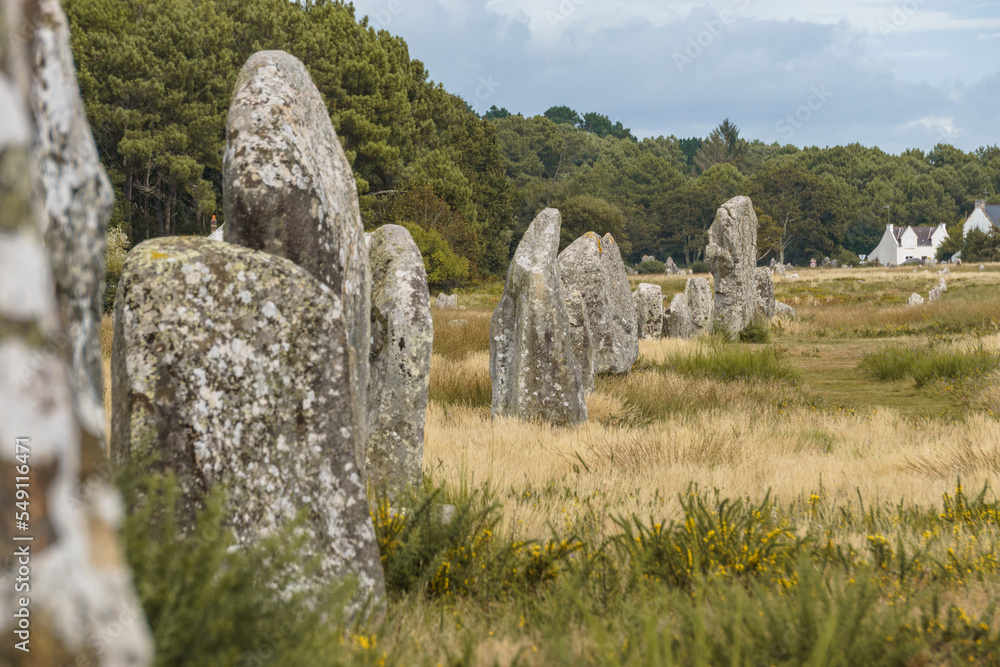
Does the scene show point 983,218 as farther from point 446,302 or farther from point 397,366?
point 397,366

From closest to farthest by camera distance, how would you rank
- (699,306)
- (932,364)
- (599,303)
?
(932,364)
(599,303)
(699,306)

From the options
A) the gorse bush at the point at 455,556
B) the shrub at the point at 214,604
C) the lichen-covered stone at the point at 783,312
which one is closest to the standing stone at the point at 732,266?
the lichen-covered stone at the point at 783,312

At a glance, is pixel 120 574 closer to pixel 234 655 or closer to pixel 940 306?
pixel 234 655

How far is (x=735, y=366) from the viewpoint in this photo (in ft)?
40.3

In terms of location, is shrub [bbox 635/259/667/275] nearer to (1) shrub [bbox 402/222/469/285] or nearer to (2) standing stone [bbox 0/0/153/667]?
(1) shrub [bbox 402/222/469/285]

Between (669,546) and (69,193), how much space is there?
116 inches

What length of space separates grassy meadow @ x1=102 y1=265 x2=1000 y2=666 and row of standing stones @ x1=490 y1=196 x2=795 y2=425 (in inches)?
20.4

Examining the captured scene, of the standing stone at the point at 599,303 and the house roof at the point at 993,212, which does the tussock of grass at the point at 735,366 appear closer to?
the standing stone at the point at 599,303

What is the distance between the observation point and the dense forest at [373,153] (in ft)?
108

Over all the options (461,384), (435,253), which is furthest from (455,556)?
(435,253)

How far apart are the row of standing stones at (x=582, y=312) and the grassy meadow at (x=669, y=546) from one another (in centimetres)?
52

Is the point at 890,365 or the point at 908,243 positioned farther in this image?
the point at 908,243

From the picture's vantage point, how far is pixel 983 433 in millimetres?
6922

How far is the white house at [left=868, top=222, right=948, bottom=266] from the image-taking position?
84938mm
